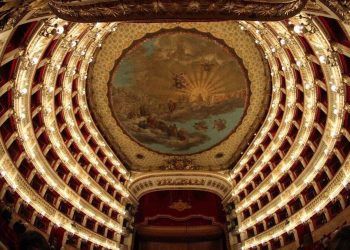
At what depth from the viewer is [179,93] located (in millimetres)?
34656

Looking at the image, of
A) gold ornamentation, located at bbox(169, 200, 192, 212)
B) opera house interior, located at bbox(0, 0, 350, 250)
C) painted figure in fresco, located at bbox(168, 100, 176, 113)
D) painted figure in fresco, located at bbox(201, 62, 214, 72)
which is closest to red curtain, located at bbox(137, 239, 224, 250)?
opera house interior, located at bbox(0, 0, 350, 250)

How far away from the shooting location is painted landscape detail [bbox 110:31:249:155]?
31.0m

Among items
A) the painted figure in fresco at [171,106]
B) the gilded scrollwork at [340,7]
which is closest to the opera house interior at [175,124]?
the gilded scrollwork at [340,7]

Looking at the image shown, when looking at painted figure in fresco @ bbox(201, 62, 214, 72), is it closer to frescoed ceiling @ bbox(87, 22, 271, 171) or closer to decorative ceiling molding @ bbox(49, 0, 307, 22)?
frescoed ceiling @ bbox(87, 22, 271, 171)

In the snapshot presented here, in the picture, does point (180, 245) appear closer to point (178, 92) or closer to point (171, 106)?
point (171, 106)

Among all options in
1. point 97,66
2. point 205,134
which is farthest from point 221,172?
point 97,66

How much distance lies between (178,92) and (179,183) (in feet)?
43.1

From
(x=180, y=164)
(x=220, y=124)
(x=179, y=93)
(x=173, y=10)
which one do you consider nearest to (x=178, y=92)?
(x=179, y=93)

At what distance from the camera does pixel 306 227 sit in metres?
26.3

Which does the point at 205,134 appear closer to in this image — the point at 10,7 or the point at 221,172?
the point at 221,172

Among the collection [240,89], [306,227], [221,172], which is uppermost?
[240,89]

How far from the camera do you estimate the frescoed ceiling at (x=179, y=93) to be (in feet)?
99.2

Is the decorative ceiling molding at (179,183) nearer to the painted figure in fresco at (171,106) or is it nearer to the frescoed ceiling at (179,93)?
the frescoed ceiling at (179,93)

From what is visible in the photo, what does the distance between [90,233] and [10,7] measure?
2480cm
